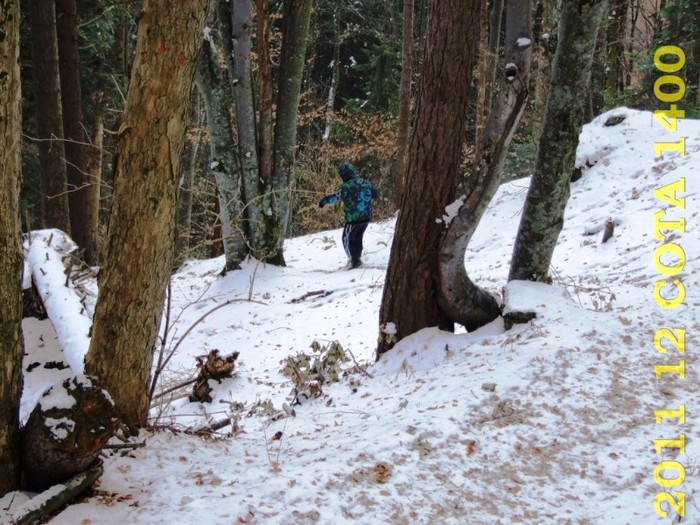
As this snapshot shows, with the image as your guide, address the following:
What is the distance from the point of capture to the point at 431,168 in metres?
5.21

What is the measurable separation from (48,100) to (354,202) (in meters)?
4.90

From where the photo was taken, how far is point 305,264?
11391 millimetres

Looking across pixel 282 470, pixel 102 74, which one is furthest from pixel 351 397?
pixel 102 74

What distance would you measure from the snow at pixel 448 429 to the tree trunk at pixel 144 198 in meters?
0.50

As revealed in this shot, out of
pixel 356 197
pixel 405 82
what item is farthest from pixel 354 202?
pixel 405 82

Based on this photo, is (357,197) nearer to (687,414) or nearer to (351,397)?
(351,397)

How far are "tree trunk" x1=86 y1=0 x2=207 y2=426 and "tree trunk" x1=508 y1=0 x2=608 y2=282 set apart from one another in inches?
139

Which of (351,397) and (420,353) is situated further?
(420,353)

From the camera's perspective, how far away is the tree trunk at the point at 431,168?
5.05 metres

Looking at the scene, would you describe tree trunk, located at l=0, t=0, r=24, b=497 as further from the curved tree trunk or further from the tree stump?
the curved tree trunk

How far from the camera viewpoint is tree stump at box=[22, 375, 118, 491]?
97.3 inches

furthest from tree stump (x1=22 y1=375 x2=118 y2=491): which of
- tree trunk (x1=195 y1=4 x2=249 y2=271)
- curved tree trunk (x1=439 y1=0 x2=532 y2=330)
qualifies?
tree trunk (x1=195 y1=4 x2=249 y2=271)

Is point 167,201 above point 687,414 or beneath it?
above

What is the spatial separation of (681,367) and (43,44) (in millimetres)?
8828
